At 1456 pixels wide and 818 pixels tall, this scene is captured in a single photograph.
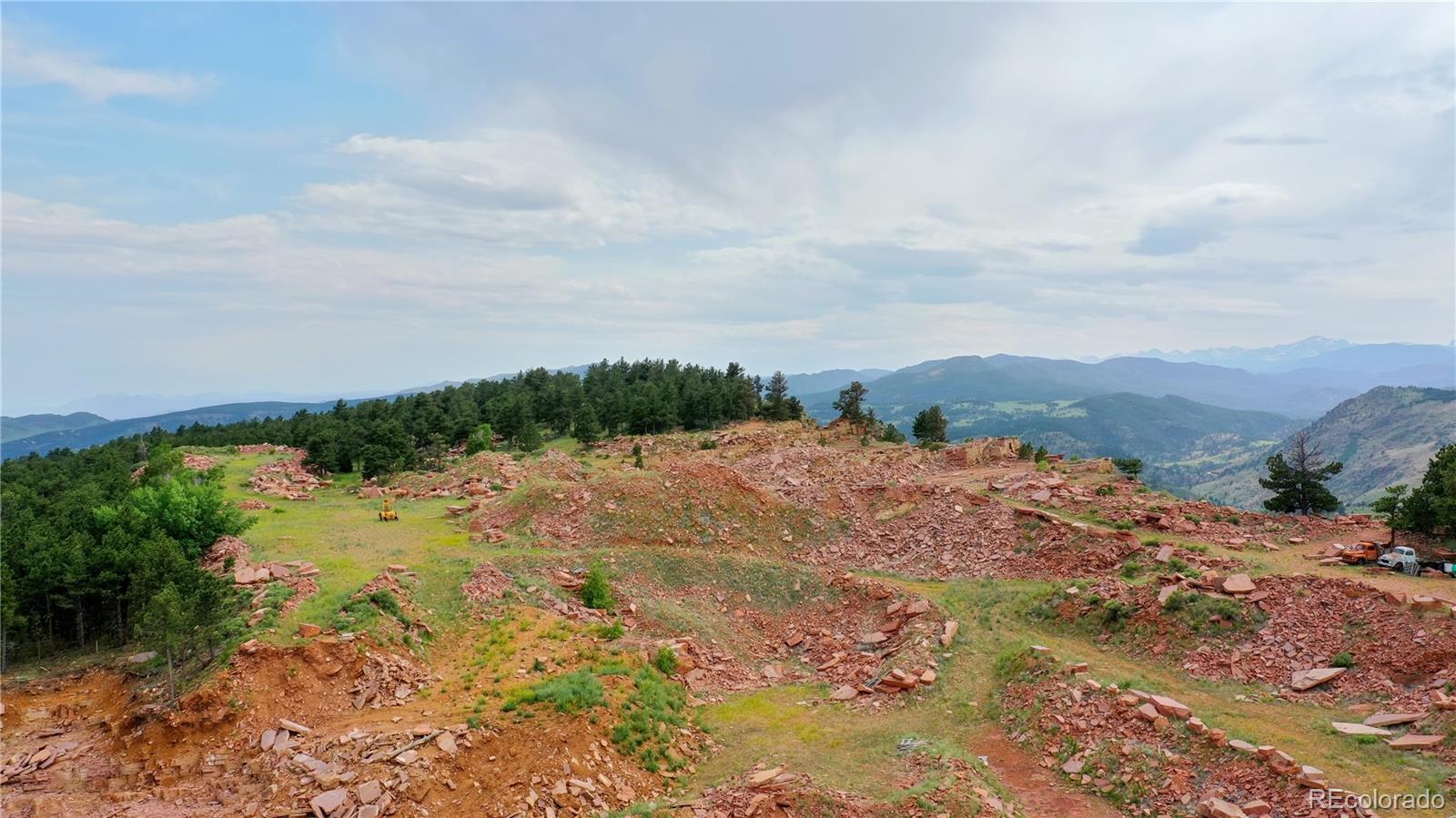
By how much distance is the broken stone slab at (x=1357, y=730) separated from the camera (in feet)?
50.0

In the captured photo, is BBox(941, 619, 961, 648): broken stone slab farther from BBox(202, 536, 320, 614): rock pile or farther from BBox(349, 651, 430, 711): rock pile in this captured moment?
BBox(202, 536, 320, 614): rock pile

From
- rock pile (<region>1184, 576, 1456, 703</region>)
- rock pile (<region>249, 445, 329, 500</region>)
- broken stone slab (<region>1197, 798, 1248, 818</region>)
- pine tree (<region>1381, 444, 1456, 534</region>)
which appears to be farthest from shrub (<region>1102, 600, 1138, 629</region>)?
rock pile (<region>249, 445, 329, 500</region>)

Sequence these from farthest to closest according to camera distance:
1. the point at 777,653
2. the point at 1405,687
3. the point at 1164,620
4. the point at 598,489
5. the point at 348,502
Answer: the point at 348,502, the point at 598,489, the point at 777,653, the point at 1164,620, the point at 1405,687

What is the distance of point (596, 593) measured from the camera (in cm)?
2488

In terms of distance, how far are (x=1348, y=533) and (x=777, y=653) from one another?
29.0m

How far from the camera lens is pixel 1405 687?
1705cm

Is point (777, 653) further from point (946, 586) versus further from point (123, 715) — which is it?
point (123, 715)

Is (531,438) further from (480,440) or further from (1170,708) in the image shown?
(1170,708)

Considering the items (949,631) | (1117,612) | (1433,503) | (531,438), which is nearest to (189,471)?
(531,438)

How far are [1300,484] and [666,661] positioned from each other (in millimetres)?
40810

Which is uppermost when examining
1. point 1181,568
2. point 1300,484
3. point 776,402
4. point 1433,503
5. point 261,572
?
point 776,402

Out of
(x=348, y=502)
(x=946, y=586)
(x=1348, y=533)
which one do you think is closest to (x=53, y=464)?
(x=348, y=502)
